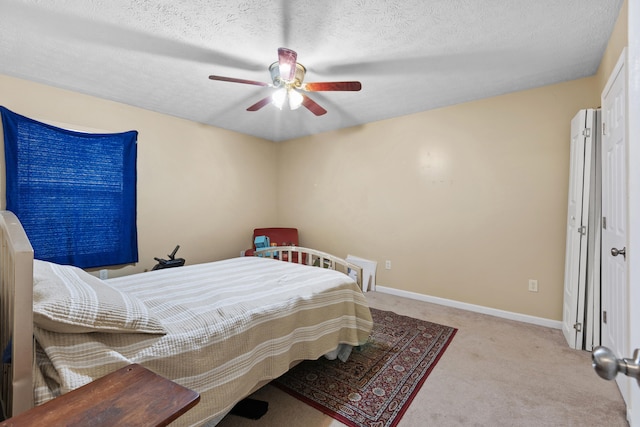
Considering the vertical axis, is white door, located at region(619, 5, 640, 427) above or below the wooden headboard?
above

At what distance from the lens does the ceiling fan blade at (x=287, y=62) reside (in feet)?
5.91

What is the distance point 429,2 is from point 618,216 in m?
1.68

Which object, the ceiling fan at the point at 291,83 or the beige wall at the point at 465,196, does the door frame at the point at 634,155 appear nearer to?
the ceiling fan at the point at 291,83

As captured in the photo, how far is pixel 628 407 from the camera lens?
1.43 m

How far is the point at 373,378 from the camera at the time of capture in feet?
6.13

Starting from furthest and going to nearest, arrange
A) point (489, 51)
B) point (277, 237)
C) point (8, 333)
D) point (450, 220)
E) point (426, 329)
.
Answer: point (277, 237), point (450, 220), point (426, 329), point (489, 51), point (8, 333)

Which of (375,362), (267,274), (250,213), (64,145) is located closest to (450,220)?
(375,362)

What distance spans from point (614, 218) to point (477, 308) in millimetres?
1703

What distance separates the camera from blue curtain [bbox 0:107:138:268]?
2.52 m

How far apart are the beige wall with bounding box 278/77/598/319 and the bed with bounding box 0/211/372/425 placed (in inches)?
65.9

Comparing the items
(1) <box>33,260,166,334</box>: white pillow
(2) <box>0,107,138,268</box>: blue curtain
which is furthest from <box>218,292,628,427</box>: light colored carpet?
(2) <box>0,107,138,268</box>: blue curtain

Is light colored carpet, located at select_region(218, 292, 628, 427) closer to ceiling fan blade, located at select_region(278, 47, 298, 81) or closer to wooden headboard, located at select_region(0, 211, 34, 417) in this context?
wooden headboard, located at select_region(0, 211, 34, 417)

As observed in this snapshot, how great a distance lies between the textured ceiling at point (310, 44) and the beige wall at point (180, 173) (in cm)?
19

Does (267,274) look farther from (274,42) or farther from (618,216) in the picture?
(618,216)
